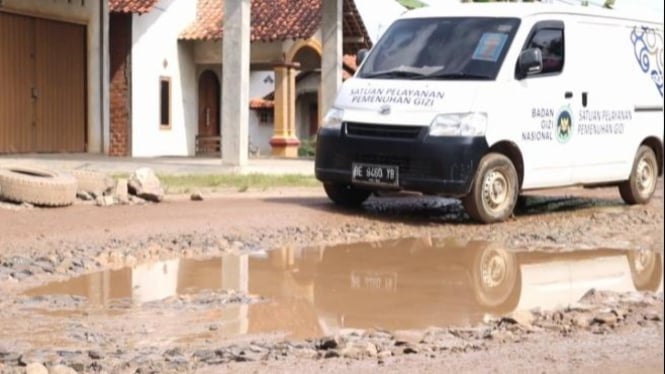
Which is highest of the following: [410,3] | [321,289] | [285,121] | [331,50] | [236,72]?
[410,3]

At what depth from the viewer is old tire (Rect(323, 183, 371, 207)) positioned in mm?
12258

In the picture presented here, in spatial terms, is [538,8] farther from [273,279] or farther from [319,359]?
[319,359]

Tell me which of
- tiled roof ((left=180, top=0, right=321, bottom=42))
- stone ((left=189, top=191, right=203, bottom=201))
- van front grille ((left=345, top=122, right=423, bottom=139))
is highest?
tiled roof ((left=180, top=0, right=321, bottom=42))

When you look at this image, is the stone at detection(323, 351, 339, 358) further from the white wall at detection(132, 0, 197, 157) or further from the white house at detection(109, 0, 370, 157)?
the white wall at detection(132, 0, 197, 157)

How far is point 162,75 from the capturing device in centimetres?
2555

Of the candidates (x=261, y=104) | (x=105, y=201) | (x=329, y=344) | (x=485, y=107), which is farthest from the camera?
(x=261, y=104)

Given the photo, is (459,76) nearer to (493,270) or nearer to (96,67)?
(493,270)

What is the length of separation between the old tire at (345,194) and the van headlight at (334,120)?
2.69 feet

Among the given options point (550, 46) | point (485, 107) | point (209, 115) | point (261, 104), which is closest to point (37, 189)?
point (485, 107)

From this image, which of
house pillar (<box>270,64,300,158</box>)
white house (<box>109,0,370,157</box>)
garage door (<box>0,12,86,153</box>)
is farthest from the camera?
house pillar (<box>270,64,300,158</box>)

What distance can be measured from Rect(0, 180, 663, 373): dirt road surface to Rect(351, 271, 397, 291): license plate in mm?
23

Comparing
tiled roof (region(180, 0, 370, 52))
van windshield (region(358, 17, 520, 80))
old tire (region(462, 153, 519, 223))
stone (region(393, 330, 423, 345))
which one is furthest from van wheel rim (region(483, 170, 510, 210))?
tiled roof (region(180, 0, 370, 52))

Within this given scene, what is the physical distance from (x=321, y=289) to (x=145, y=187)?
4.79 metres

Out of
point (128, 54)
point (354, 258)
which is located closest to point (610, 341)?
point (354, 258)
